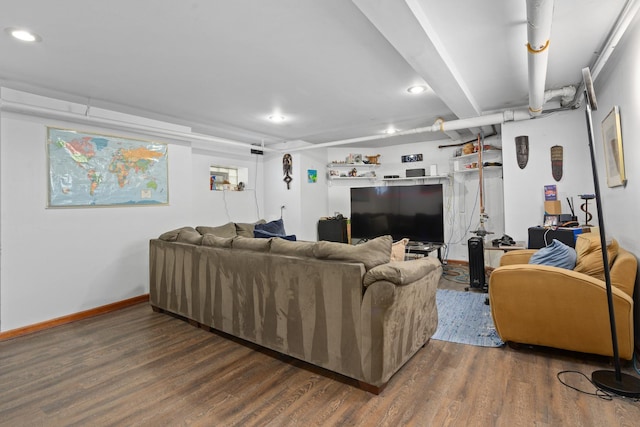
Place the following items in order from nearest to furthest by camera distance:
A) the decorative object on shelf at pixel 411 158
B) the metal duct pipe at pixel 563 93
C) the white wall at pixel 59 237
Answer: the white wall at pixel 59 237, the metal duct pipe at pixel 563 93, the decorative object on shelf at pixel 411 158

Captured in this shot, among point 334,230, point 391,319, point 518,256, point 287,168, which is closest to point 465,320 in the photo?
point 518,256

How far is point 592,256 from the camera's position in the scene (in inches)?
95.8

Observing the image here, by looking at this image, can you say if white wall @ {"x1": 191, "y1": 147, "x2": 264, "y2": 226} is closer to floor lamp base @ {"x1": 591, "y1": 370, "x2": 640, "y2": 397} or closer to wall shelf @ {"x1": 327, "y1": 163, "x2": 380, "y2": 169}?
wall shelf @ {"x1": 327, "y1": 163, "x2": 380, "y2": 169}

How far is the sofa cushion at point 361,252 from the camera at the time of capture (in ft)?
6.75

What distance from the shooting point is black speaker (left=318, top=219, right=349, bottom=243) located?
245 inches

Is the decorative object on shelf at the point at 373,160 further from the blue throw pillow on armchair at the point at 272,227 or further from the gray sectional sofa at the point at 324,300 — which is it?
the gray sectional sofa at the point at 324,300

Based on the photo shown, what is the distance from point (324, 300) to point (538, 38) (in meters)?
2.19

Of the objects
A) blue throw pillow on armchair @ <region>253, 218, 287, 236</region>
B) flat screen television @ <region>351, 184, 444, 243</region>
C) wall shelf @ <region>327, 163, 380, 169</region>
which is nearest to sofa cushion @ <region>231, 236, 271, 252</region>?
blue throw pillow on armchair @ <region>253, 218, 287, 236</region>

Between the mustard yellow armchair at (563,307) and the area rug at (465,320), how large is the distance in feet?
0.92

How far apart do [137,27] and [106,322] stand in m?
2.95

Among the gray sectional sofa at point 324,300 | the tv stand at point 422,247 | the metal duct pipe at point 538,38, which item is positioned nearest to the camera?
the metal duct pipe at point 538,38

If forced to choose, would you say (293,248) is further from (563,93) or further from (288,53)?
(563,93)

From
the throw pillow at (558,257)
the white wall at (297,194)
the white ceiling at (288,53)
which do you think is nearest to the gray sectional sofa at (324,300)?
the throw pillow at (558,257)

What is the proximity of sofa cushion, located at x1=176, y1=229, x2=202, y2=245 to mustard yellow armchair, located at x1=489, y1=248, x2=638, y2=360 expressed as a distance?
2678mm
